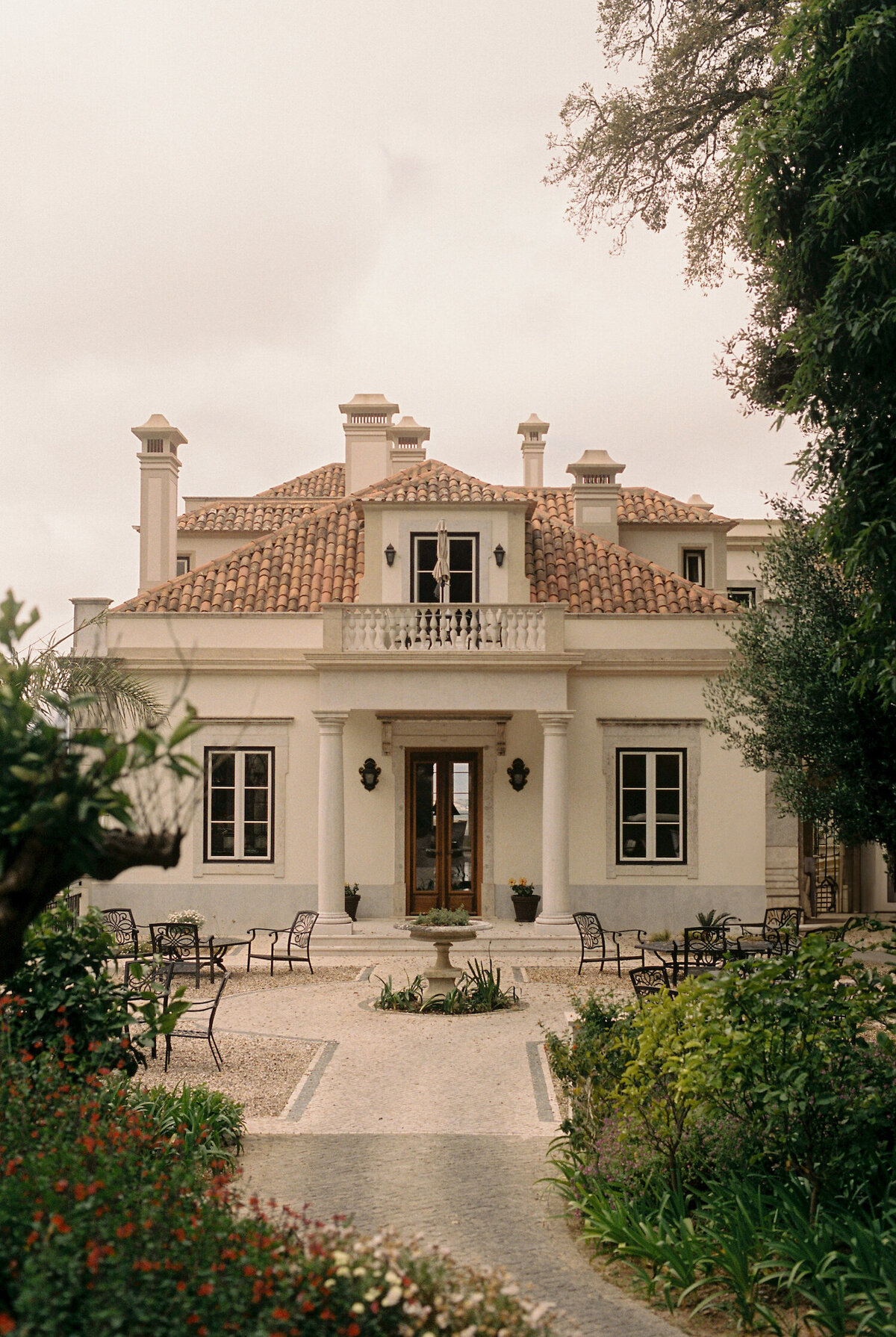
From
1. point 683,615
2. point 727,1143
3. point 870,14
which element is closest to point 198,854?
point 683,615

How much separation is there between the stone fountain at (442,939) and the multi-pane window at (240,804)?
5.71m

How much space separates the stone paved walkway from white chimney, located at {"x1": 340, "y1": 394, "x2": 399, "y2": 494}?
46.8 ft

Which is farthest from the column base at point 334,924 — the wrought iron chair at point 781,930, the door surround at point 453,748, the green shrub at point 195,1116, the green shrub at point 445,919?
the green shrub at point 195,1116

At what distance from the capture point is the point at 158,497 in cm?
2191

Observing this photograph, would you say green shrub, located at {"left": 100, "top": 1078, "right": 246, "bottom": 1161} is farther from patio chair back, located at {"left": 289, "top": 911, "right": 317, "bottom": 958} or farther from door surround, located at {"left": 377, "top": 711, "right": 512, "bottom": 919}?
door surround, located at {"left": 377, "top": 711, "right": 512, "bottom": 919}

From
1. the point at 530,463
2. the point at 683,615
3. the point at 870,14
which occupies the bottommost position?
the point at 683,615

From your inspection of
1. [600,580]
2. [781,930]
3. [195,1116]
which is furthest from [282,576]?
[195,1116]

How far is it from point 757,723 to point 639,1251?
9815 millimetres

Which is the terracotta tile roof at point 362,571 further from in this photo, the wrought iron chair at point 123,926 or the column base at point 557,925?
the wrought iron chair at point 123,926

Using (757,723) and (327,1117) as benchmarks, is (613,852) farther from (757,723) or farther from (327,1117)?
(327,1117)

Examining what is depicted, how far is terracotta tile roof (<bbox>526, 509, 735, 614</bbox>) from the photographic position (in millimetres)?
19609

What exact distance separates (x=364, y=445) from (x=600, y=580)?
23.9ft

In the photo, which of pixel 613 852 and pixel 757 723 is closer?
pixel 757 723

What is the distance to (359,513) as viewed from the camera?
21469mm
